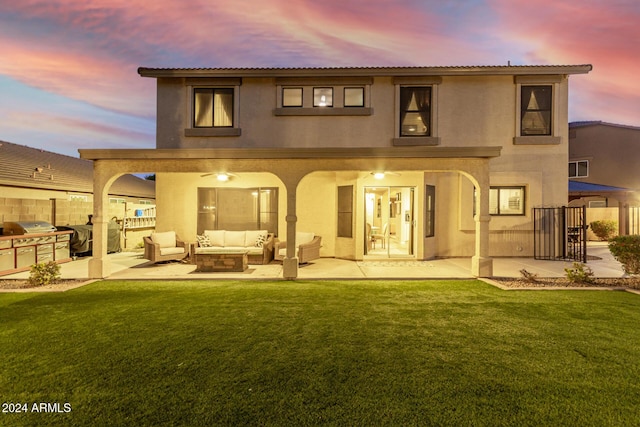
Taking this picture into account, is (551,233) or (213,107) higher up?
(213,107)

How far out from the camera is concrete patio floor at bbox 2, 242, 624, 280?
24.7ft

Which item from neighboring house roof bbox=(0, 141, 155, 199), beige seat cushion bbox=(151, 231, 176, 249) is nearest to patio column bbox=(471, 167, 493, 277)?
beige seat cushion bbox=(151, 231, 176, 249)

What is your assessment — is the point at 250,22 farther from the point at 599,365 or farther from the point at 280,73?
the point at 599,365

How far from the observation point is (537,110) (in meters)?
10.5

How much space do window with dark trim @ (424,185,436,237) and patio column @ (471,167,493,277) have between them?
2.75 m

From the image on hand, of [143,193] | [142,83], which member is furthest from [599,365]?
[142,83]

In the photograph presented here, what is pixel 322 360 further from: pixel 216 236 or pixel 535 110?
pixel 535 110

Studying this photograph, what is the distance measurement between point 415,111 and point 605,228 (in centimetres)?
1246

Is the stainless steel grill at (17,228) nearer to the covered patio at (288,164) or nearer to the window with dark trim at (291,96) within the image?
the covered patio at (288,164)

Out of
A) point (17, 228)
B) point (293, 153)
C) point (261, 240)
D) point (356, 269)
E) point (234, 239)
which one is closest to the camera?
point (293, 153)

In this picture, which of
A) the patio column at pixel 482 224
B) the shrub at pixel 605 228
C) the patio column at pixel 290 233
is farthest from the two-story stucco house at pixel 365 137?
the shrub at pixel 605 228

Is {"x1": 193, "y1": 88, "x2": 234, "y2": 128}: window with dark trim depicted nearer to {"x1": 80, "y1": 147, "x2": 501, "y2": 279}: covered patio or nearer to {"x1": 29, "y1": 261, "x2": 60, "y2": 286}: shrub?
{"x1": 80, "y1": 147, "x2": 501, "y2": 279}: covered patio

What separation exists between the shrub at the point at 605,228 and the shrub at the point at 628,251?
10.4 metres

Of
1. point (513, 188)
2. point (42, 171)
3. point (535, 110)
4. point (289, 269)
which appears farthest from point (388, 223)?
point (42, 171)
